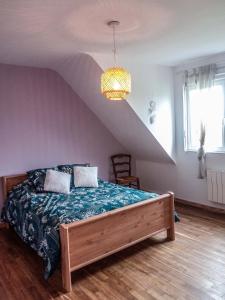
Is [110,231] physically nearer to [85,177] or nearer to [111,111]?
[85,177]

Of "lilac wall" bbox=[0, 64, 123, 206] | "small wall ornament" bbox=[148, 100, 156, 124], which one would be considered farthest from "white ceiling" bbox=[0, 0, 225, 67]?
"small wall ornament" bbox=[148, 100, 156, 124]

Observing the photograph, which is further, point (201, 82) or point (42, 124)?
point (42, 124)

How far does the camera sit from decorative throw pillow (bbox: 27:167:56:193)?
3.44 m

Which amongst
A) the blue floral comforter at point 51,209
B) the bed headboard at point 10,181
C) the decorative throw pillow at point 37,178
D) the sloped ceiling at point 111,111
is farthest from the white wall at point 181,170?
the bed headboard at point 10,181

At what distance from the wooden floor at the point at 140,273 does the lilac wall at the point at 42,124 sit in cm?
130

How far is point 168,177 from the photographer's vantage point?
15.1ft

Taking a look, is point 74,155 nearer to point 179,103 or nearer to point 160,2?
point 179,103

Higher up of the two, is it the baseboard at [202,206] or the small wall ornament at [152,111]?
the small wall ornament at [152,111]

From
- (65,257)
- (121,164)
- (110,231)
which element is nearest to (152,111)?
(121,164)

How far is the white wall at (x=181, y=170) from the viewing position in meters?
3.92

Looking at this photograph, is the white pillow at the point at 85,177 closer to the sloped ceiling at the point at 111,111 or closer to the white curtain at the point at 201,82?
the sloped ceiling at the point at 111,111

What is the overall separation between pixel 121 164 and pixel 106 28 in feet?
9.40

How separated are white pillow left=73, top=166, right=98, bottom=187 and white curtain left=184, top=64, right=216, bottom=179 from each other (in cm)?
169

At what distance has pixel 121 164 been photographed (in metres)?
4.88
